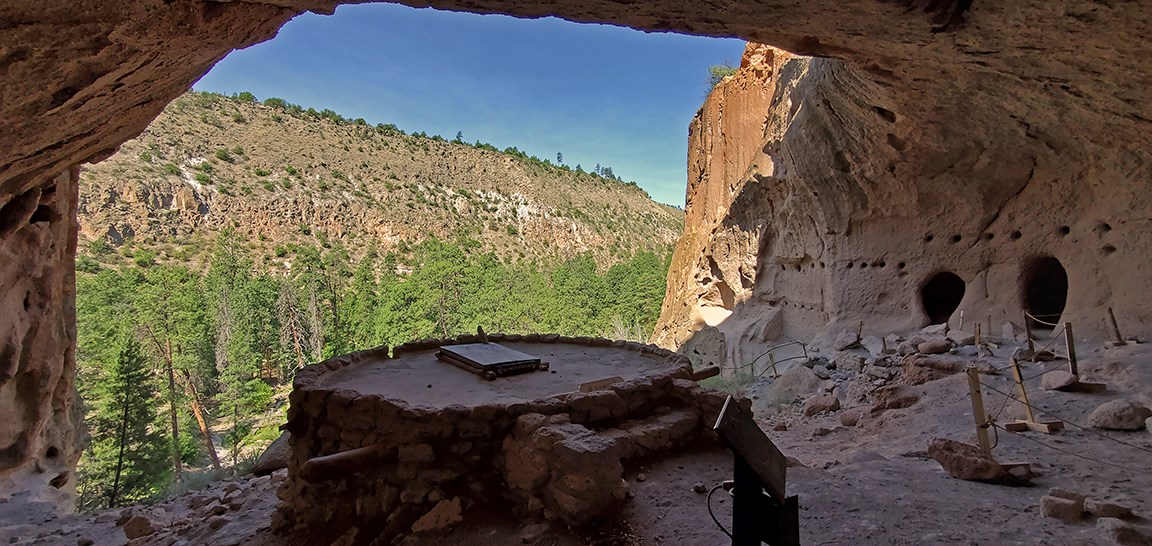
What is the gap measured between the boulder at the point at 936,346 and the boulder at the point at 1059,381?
1.95 m

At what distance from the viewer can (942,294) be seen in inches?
449

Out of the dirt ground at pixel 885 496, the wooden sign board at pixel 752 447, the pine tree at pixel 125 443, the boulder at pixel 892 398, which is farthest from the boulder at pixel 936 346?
the pine tree at pixel 125 443

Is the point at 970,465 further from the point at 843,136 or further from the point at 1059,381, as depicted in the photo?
the point at 843,136

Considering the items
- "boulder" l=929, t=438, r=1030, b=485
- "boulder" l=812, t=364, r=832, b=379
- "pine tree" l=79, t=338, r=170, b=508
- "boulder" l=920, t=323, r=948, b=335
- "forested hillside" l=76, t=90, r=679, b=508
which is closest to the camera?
"boulder" l=929, t=438, r=1030, b=485

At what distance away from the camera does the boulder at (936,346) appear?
310 inches

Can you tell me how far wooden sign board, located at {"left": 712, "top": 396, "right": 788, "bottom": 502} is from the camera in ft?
6.64

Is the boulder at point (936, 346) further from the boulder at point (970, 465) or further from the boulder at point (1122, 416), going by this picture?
the boulder at point (970, 465)

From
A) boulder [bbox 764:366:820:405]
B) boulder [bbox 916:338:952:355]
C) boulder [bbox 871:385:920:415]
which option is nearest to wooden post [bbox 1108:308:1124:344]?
boulder [bbox 916:338:952:355]

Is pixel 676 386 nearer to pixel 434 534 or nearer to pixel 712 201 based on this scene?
pixel 434 534

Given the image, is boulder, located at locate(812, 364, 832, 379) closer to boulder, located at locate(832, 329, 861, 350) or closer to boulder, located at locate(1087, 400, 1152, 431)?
boulder, located at locate(832, 329, 861, 350)

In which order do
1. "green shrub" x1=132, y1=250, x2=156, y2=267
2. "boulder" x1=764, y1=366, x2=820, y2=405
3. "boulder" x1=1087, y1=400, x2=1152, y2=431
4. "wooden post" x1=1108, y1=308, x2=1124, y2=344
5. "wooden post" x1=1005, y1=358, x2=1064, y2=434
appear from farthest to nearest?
"green shrub" x1=132, y1=250, x2=156, y2=267
"boulder" x1=764, y1=366, x2=820, y2=405
"wooden post" x1=1108, y1=308, x2=1124, y2=344
"wooden post" x1=1005, y1=358, x2=1064, y2=434
"boulder" x1=1087, y1=400, x2=1152, y2=431

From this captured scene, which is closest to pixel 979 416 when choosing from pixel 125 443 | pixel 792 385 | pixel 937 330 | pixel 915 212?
pixel 792 385

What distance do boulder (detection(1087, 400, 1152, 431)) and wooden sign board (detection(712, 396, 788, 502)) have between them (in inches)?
181

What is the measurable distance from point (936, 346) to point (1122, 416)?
10.8ft
